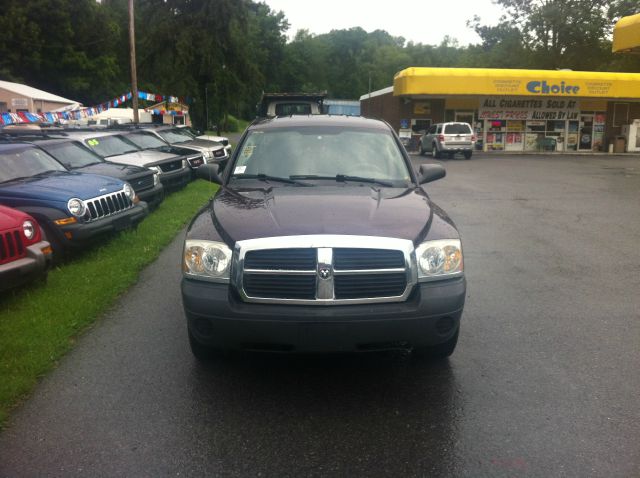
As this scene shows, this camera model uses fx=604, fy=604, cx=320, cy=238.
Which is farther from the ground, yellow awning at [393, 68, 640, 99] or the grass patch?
yellow awning at [393, 68, 640, 99]

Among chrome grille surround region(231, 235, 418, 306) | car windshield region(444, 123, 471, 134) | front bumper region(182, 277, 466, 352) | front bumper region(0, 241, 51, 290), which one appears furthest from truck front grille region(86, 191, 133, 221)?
car windshield region(444, 123, 471, 134)

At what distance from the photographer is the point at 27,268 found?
19.1ft

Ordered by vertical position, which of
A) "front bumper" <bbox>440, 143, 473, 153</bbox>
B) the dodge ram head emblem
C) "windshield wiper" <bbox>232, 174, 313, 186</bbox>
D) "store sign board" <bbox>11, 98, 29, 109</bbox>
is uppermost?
"store sign board" <bbox>11, 98, 29, 109</bbox>

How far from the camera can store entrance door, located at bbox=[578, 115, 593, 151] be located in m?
36.8

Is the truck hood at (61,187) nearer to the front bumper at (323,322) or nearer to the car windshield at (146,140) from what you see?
the front bumper at (323,322)

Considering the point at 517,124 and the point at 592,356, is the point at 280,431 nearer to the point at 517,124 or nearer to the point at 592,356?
the point at 592,356

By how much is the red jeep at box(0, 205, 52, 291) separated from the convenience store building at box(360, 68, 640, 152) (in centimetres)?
2861

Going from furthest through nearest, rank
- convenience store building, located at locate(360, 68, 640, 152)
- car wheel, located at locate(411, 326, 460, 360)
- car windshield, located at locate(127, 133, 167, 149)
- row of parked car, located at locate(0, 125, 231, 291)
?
convenience store building, located at locate(360, 68, 640, 152) < car windshield, located at locate(127, 133, 167, 149) < row of parked car, located at locate(0, 125, 231, 291) < car wheel, located at locate(411, 326, 460, 360)

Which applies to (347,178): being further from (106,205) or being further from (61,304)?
(106,205)

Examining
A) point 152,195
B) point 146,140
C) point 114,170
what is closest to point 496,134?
point 146,140

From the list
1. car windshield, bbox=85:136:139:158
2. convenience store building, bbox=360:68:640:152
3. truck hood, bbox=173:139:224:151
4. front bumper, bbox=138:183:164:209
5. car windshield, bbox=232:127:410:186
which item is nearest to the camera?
car windshield, bbox=232:127:410:186

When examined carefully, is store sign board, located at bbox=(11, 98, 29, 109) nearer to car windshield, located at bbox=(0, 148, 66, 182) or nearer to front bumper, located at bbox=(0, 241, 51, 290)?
car windshield, located at bbox=(0, 148, 66, 182)

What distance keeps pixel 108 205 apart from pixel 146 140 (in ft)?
25.7

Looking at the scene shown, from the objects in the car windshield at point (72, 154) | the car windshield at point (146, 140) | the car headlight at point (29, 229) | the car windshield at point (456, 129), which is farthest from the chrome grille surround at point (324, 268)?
the car windshield at point (456, 129)
